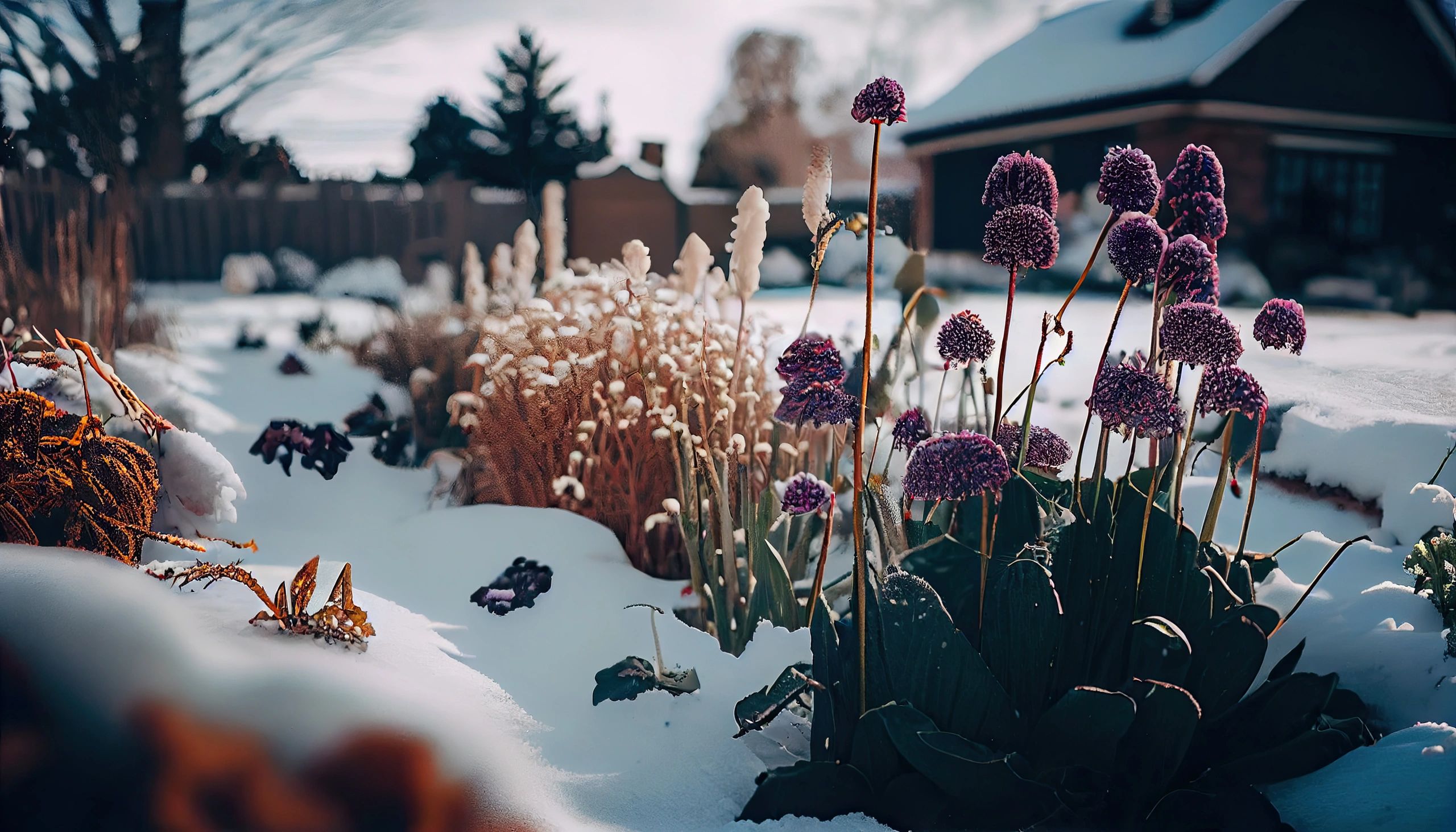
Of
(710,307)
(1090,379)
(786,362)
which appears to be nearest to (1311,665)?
(1090,379)

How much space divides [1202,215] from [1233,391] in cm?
27

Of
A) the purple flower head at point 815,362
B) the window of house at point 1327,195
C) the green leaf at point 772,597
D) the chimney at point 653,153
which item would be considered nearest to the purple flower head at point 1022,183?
the purple flower head at point 815,362

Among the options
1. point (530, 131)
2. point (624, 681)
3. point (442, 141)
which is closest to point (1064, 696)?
point (624, 681)

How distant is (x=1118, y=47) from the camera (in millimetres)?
4688

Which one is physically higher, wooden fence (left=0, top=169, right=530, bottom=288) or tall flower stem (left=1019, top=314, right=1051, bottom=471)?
wooden fence (left=0, top=169, right=530, bottom=288)

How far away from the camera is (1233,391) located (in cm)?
134

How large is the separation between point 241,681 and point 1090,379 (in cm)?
196

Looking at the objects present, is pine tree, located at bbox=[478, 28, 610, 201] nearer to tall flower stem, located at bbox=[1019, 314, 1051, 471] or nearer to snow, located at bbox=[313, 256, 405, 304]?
tall flower stem, located at bbox=[1019, 314, 1051, 471]

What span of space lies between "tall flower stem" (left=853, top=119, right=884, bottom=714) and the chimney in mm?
1070

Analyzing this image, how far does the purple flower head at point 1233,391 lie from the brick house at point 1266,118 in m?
0.83

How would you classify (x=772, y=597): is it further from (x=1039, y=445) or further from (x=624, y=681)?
(x=1039, y=445)

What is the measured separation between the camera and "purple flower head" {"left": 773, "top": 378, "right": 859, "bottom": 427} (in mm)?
1388

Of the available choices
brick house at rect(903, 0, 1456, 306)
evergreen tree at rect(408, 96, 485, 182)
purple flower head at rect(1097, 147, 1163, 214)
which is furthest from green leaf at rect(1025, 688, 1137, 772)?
evergreen tree at rect(408, 96, 485, 182)

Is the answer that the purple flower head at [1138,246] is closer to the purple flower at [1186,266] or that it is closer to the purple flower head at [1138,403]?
the purple flower at [1186,266]
